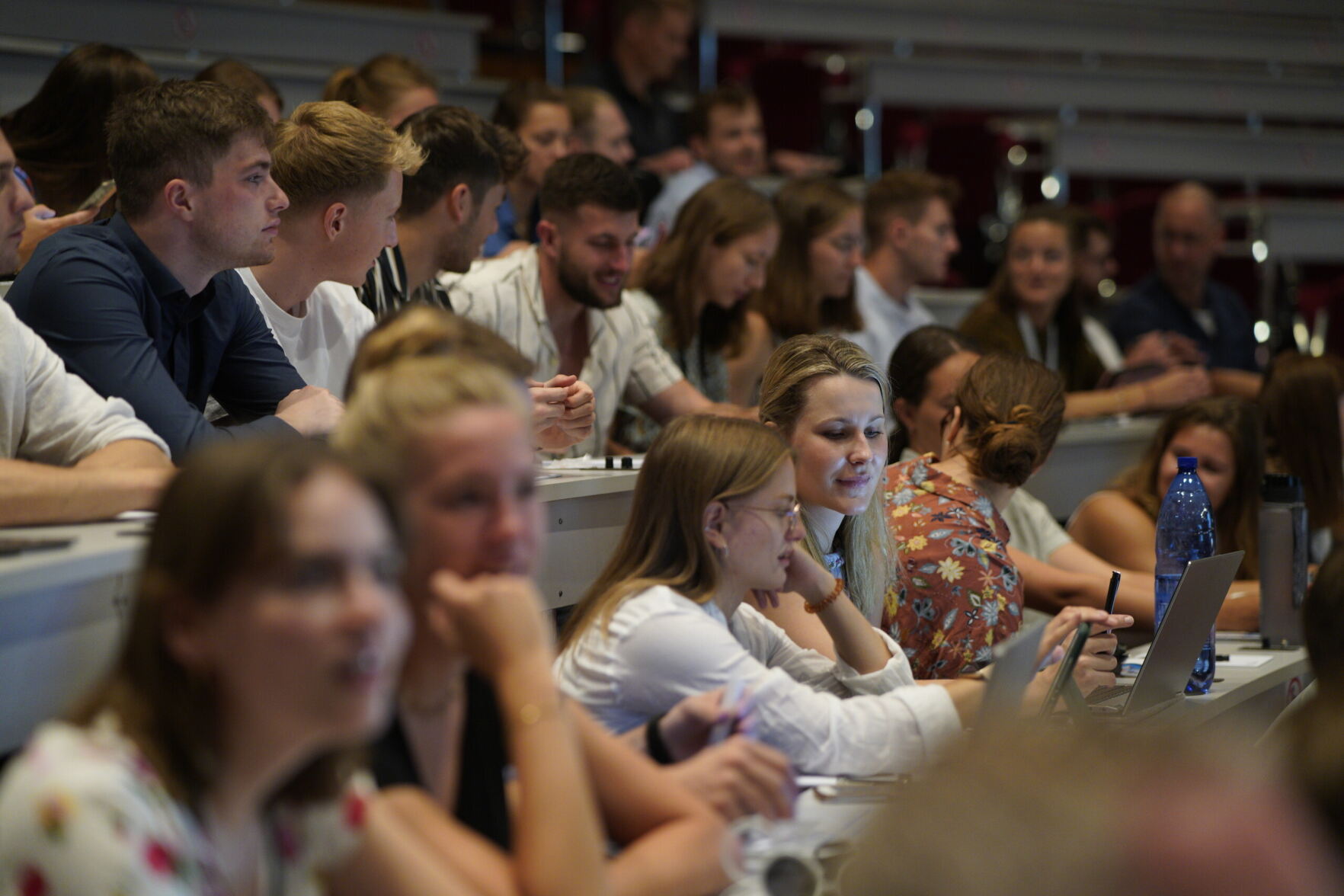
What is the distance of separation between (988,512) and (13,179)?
180 cm

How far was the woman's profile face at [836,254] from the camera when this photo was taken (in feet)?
15.2

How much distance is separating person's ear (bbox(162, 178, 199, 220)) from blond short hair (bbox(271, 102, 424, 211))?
0.43m

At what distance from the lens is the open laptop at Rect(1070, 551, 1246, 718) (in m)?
2.48

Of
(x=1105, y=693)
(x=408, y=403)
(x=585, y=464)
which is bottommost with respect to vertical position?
(x=1105, y=693)

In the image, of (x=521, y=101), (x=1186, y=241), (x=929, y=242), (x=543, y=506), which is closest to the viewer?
(x=543, y=506)

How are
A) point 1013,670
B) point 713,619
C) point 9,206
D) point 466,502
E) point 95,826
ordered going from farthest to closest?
point 9,206, point 713,619, point 1013,670, point 466,502, point 95,826

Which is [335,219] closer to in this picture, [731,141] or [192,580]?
[192,580]

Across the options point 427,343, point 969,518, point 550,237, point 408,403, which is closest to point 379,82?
point 550,237

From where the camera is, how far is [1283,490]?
11.0 feet

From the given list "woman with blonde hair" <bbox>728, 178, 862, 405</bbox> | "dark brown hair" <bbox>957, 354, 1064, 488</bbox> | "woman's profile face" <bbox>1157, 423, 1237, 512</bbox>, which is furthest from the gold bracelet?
"woman with blonde hair" <bbox>728, 178, 862, 405</bbox>

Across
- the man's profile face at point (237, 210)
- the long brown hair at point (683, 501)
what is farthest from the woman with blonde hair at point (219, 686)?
the man's profile face at point (237, 210)

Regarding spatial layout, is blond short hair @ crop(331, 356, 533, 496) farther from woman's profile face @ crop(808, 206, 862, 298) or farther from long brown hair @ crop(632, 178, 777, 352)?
woman's profile face @ crop(808, 206, 862, 298)

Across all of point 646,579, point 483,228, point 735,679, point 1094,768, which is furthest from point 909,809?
point 483,228

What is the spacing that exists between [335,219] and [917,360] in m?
1.42
